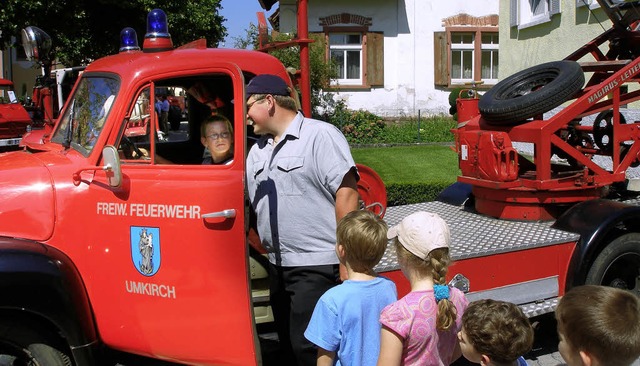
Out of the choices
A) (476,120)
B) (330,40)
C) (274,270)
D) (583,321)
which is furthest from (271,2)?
(330,40)

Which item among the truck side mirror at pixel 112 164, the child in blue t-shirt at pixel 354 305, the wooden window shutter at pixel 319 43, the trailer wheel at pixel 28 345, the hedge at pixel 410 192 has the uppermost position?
the wooden window shutter at pixel 319 43

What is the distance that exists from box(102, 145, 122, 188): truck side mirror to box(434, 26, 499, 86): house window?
18.0m

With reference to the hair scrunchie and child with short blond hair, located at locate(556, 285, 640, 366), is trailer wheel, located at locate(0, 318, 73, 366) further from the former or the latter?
child with short blond hair, located at locate(556, 285, 640, 366)

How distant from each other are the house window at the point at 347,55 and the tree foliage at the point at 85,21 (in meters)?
4.20

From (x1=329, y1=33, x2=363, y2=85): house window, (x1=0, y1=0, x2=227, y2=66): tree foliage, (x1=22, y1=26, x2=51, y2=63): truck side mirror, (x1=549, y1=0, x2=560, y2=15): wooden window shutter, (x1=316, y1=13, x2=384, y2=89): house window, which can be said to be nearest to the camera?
(x1=22, y1=26, x2=51, y2=63): truck side mirror

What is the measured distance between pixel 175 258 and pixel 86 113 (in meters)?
1.11

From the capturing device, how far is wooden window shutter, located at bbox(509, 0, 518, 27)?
47.8ft

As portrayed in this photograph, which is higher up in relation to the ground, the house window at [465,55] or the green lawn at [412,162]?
the house window at [465,55]

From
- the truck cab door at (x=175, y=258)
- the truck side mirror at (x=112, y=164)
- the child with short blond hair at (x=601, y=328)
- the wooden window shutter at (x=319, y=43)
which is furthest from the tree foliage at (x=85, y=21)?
the child with short blond hair at (x=601, y=328)

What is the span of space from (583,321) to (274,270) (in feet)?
5.58

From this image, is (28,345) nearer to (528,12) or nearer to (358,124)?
(528,12)

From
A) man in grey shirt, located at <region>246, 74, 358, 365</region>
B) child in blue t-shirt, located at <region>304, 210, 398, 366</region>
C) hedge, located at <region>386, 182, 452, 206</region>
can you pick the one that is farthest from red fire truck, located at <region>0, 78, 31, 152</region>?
child in blue t-shirt, located at <region>304, 210, 398, 366</region>

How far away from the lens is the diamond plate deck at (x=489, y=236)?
4406 mm

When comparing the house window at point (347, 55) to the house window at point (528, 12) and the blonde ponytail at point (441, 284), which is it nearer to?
the house window at point (528, 12)
